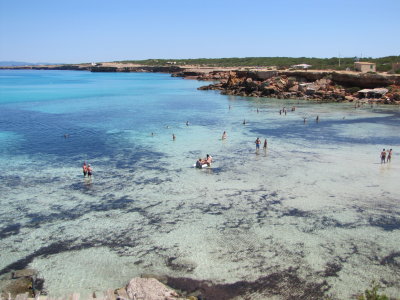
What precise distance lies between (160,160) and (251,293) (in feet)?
59.7

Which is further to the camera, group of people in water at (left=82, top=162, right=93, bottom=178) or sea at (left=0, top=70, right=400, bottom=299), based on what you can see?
group of people in water at (left=82, top=162, right=93, bottom=178)

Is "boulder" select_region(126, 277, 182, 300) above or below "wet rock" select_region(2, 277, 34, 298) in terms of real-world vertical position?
above

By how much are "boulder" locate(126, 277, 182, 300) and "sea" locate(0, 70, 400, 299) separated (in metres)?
1.16

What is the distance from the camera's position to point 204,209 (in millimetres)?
19797

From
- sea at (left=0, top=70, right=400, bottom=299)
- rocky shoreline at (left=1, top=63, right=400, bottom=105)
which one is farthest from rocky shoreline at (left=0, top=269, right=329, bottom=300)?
rocky shoreline at (left=1, top=63, right=400, bottom=105)

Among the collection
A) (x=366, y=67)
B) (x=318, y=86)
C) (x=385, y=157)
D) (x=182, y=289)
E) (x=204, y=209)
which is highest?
(x=366, y=67)

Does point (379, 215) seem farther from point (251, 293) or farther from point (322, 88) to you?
point (322, 88)

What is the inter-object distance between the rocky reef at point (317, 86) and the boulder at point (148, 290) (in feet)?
208

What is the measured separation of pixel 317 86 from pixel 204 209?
62.3m

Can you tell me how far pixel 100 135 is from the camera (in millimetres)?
40188

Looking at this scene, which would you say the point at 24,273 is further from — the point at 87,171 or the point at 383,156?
the point at 383,156

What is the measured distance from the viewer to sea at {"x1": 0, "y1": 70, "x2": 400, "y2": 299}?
1417 centimetres

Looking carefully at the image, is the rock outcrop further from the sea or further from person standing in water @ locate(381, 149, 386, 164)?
person standing in water @ locate(381, 149, 386, 164)

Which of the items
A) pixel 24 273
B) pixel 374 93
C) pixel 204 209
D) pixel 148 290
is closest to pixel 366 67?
pixel 374 93
